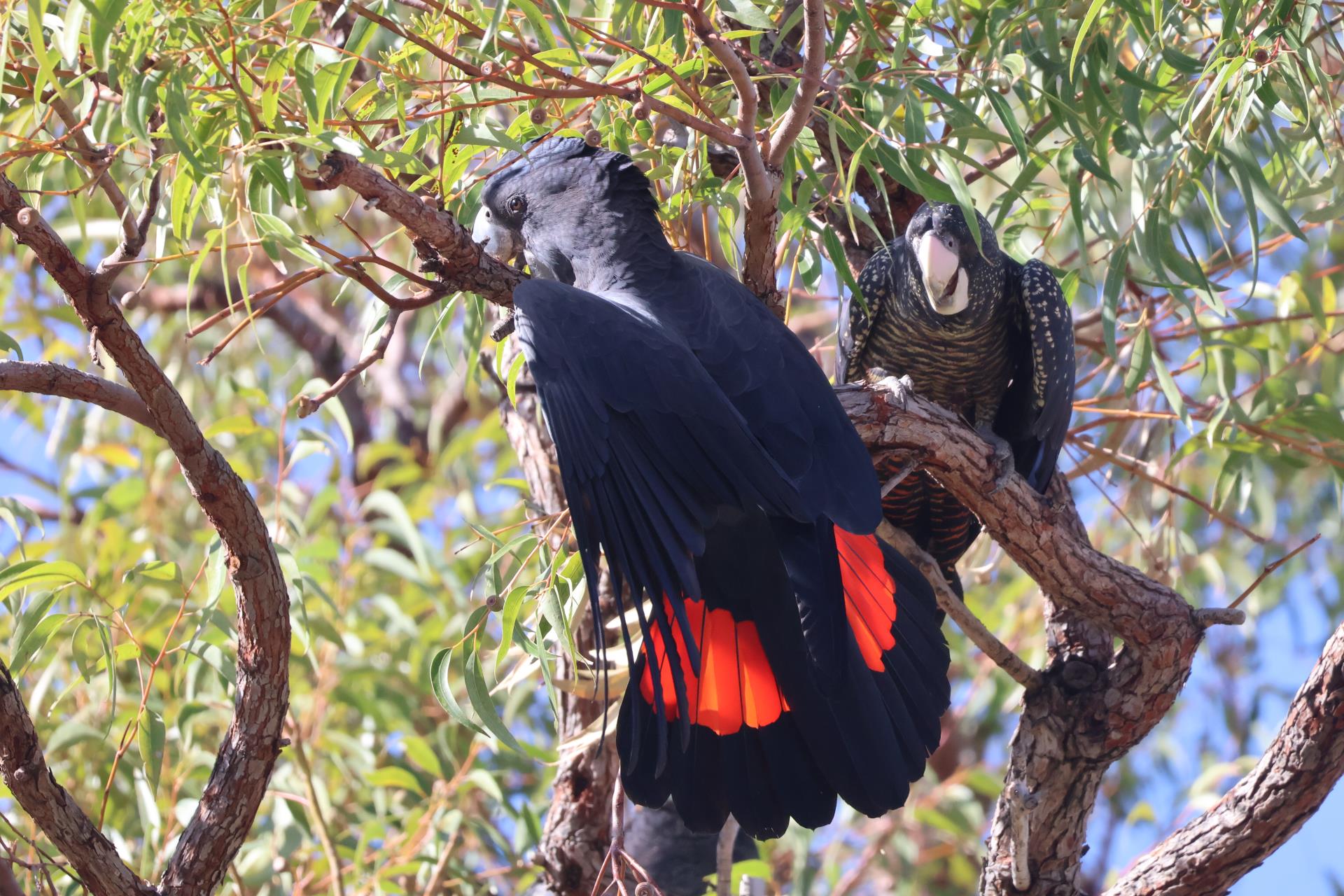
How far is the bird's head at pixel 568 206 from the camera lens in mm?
2145

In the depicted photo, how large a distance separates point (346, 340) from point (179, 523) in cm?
134

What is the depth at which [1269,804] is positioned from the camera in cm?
187

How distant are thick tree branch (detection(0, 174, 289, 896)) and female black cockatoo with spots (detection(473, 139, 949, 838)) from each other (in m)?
0.44

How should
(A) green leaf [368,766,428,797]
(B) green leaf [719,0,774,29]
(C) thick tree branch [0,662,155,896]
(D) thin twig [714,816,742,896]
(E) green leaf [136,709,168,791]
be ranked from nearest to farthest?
(C) thick tree branch [0,662,155,896] < (B) green leaf [719,0,774,29] < (E) green leaf [136,709,168,791] < (D) thin twig [714,816,742,896] < (A) green leaf [368,766,428,797]

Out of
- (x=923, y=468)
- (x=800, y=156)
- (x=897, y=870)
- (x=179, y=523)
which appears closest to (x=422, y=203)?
(x=800, y=156)

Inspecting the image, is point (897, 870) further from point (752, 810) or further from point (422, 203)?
point (422, 203)

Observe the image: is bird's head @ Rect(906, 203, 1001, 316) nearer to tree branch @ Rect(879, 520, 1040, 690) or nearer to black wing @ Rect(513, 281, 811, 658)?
tree branch @ Rect(879, 520, 1040, 690)

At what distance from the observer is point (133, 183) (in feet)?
6.87

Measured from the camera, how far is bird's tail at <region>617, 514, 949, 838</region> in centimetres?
175

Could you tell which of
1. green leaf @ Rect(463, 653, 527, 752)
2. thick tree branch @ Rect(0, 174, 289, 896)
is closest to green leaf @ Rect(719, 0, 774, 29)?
thick tree branch @ Rect(0, 174, 289, 896)

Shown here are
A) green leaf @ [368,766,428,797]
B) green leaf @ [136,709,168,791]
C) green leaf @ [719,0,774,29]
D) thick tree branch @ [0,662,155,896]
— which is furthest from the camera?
green leaf @ [368,766,428,797]

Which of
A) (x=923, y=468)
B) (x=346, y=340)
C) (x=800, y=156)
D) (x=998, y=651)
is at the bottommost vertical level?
(x=998, y=651)

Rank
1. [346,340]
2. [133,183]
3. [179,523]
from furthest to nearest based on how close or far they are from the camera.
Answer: [346,340] < [179,523] < [133,183]

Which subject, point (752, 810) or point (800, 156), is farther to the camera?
point (800, 156)
